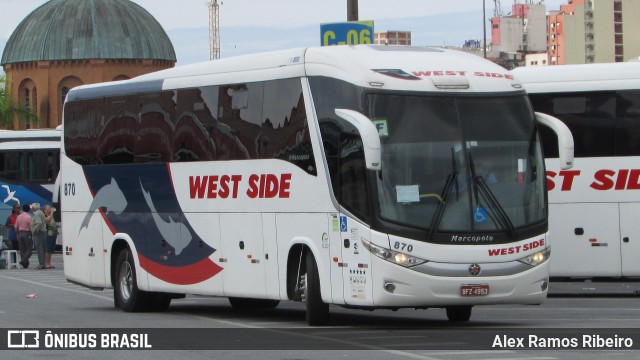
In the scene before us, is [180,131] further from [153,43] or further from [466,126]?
[153,43]

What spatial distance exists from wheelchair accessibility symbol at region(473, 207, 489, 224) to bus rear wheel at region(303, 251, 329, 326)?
2066 millimetres

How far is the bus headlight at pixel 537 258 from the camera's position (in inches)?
647

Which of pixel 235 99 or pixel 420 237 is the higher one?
pixel 235 99

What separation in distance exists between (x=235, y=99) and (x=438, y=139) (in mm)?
3636

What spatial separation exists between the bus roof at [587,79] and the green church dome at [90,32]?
271 feet

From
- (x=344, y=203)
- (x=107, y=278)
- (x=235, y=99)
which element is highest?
(x=235, y=99)

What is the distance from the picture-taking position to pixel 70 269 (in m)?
23.2

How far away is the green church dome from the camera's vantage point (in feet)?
345

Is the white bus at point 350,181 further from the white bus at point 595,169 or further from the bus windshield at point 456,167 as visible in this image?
the white bus at point 595,169

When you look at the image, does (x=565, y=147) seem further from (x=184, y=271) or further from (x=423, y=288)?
(x=184, y=271)

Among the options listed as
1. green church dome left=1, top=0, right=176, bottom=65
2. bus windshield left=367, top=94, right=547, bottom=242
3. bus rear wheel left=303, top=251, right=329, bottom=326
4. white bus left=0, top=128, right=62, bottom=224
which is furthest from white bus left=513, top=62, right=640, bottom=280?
green church dome left=1, top=0, right=176, bottom=65

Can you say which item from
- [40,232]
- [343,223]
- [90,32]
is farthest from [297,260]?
[90,32]

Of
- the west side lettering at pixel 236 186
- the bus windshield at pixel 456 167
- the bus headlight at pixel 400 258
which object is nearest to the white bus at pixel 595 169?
the west side lettering at pixel 236 186

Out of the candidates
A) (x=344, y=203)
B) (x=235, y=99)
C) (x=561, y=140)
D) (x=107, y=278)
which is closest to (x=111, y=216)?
(x=107, y=278)
